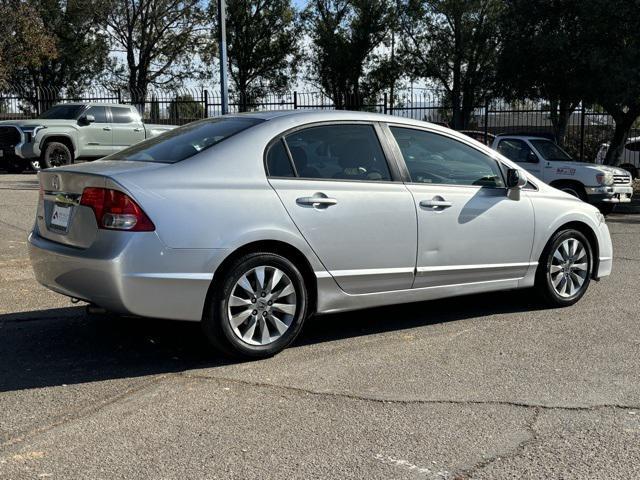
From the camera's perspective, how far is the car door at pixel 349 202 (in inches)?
200

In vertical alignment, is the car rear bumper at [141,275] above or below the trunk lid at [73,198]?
below

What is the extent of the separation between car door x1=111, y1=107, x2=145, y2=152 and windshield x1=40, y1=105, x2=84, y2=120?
92 cm

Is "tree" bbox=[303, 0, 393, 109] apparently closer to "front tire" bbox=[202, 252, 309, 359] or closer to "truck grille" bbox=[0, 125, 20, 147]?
"truck grille" bbox=[0, 125, 20, 147]

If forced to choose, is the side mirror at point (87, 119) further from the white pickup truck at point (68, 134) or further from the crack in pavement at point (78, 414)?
the crack in pavement at point (78, 414)

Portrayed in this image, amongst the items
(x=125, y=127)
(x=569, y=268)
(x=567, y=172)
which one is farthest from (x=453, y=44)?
(x=569, y=268)

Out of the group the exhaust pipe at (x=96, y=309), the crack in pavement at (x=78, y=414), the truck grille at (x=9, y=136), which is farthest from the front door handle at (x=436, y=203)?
the truck grille at (x=9, y=136)

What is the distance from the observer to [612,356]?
5.19 m

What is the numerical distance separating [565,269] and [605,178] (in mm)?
8619

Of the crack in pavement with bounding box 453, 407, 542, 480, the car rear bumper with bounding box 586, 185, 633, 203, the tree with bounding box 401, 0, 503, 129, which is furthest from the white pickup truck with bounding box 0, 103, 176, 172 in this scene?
the tree with bounding box 401, 0, 503, 129

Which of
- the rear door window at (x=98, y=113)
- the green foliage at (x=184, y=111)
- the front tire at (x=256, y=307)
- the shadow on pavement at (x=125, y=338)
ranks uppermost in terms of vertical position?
the green foliage at (x=184, y=111)

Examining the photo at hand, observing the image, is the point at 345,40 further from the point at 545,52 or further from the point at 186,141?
the point at 186,141

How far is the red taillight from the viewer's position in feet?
14.7

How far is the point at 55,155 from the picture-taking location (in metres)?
18.8

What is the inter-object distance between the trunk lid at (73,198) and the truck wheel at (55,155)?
14.1 m
